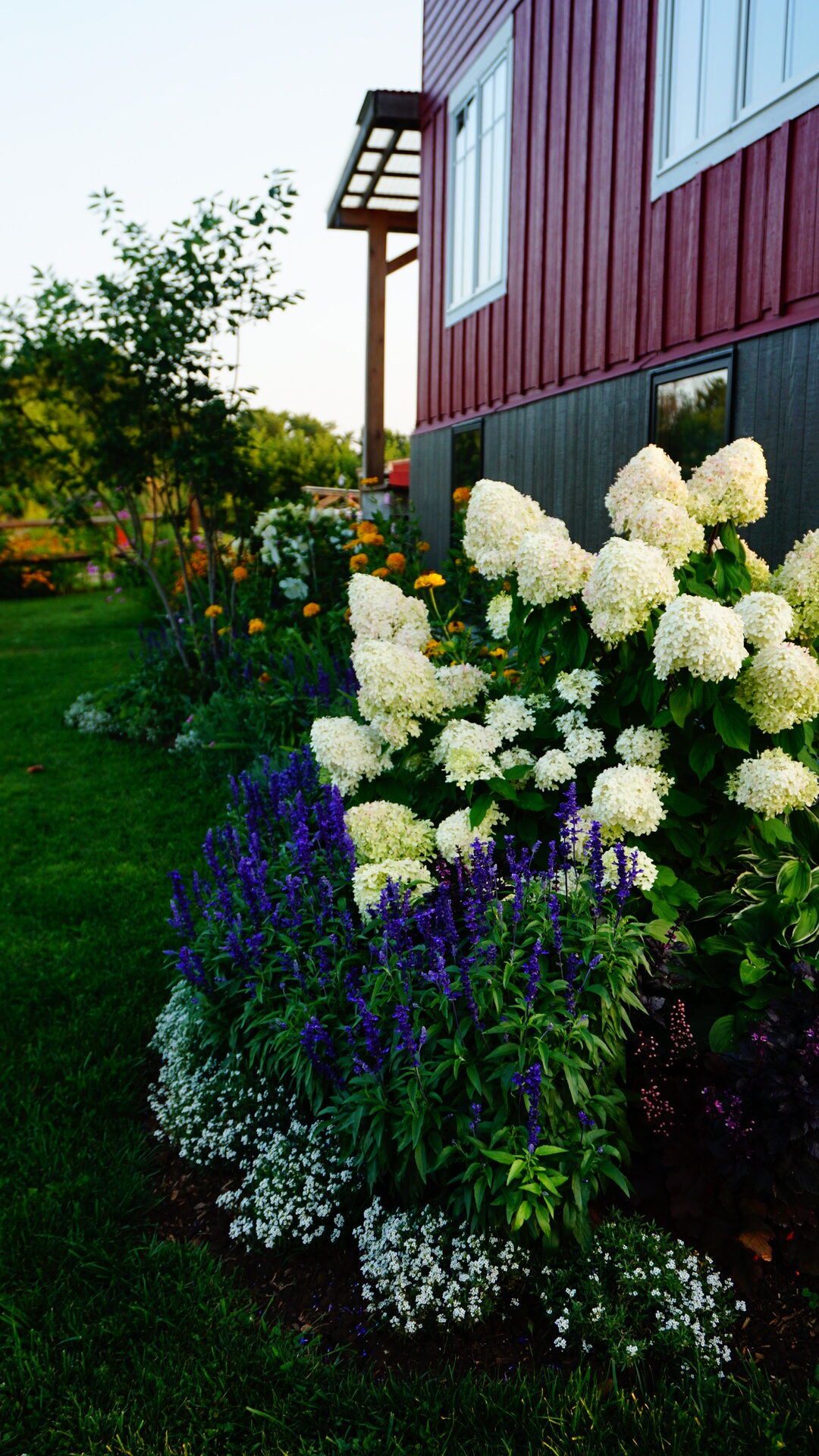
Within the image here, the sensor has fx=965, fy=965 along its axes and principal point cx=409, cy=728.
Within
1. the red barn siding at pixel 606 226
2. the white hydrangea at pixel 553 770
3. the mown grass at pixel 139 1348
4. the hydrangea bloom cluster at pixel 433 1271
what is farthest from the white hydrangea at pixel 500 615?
the red barn siding at pixel 606 226

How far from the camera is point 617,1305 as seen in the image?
199cm

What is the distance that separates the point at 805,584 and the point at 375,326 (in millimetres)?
8496

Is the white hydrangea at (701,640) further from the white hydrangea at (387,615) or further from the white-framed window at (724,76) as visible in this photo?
the white-framed window at (724,76)

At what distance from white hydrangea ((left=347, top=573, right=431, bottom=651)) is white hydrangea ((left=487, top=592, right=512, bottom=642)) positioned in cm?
21

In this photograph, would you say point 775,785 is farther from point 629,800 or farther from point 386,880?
point 386,880

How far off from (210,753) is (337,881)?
338 centimetres

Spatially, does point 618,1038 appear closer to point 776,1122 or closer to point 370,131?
point 776,1122

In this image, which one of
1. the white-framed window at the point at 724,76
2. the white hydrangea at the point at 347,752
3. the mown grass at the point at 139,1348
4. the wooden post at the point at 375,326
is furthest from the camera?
the wooden post at the point at 375,326

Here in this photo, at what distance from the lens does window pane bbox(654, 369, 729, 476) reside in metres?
4.38

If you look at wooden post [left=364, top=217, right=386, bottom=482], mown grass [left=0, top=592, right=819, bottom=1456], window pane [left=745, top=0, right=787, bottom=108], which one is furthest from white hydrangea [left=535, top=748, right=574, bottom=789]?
wooden post [left=364, top=217, right=386, bottom=482]

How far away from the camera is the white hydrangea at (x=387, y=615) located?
299 centimetres

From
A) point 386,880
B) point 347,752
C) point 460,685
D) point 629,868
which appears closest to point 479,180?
point 460,685

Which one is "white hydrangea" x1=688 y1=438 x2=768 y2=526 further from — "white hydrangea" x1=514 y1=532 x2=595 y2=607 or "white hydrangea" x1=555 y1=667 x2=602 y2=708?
"white hydrangea" x1=555 y1=667 x2=602 y2=708

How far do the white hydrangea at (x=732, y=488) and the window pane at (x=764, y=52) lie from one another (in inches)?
87.8
